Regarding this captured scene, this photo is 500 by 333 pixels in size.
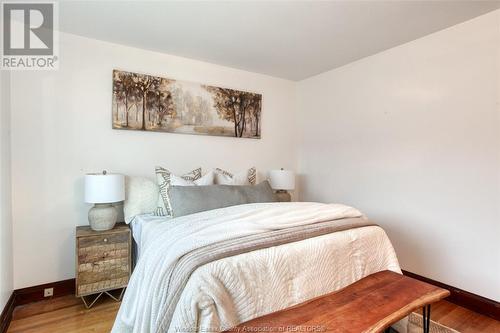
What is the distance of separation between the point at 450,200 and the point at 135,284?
2572 millimetres

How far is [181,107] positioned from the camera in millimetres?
2834

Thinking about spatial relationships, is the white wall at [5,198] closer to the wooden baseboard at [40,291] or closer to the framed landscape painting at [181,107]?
the wooden baseboard at [40,291]

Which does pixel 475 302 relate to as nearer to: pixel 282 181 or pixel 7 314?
pixel 282 181

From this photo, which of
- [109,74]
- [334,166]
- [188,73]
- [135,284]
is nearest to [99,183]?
[135,284]

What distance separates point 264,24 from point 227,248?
72.7 inches

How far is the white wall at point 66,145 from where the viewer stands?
2.15 m

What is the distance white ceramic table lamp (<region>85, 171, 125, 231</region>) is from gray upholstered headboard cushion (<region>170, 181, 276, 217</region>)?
0.45 m

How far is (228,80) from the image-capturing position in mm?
3180

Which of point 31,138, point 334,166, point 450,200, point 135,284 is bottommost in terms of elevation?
point 135,284

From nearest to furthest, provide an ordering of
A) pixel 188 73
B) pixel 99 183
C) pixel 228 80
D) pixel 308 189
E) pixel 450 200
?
pixel 99 183
pixel 450 200
pixel 188 73
pixel 228 80
pixel 308 189

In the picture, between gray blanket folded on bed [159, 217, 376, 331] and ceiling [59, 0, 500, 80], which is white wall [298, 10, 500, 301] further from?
gray blanket folded on bed [159, 217, 376, 331]

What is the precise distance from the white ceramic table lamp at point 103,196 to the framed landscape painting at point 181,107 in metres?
0.65

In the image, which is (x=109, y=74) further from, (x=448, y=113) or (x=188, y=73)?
(x=448, y=113)

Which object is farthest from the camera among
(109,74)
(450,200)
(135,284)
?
(109,74)
